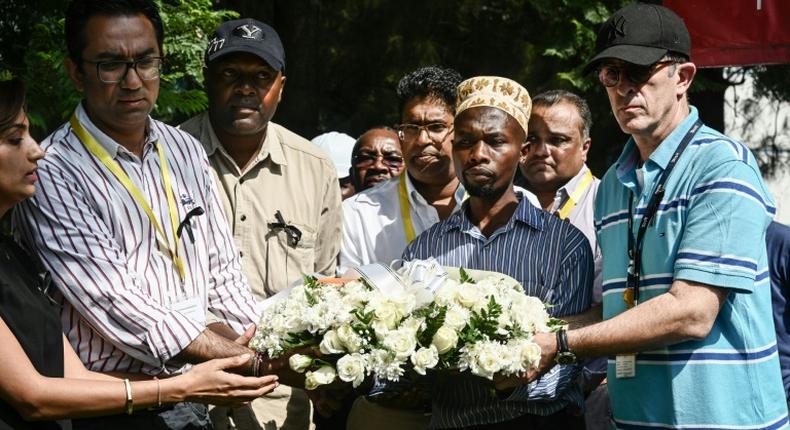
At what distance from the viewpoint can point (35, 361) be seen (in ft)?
13.5

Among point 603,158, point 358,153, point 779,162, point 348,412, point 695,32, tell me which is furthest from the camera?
point 779,162

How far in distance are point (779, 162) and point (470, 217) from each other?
820 centimetres

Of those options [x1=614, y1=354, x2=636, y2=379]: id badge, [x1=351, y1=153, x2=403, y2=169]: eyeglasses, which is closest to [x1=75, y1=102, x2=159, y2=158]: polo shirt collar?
[x1=614, y1=354, x2=636, y2=379]: id badge

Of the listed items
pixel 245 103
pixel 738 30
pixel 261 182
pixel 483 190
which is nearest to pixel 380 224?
pixel 261 182

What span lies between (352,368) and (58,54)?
3523 millimetres

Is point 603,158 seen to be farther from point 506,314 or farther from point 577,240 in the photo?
point 506,314

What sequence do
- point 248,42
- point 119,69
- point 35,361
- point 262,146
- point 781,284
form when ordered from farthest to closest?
point 262,146, point 248,42, point 781,284, point 119,69, point 35,361

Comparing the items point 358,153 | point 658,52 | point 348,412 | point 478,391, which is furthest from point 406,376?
point 358,153

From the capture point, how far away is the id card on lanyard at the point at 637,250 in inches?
176

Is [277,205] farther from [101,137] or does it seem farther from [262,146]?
[101,137]

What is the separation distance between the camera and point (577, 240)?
514 centimetres

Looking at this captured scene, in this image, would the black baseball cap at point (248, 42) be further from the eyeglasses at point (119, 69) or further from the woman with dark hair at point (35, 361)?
the woman with dark hair at point (35, 361)

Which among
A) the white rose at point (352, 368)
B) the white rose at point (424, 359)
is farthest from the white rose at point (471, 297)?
the white rose at point (352, 368)

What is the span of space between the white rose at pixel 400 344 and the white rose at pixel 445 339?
104 mm
